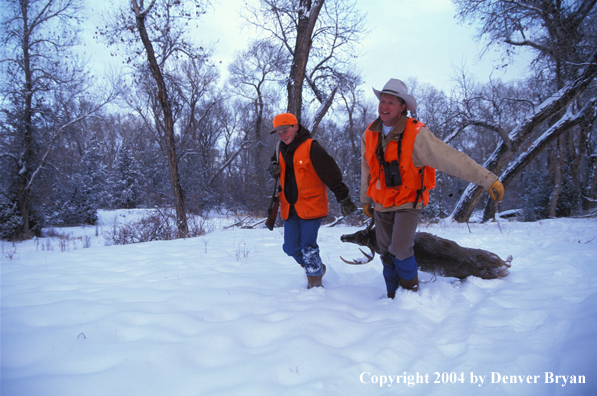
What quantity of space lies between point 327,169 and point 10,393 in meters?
2.52

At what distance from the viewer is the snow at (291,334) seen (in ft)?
5.25

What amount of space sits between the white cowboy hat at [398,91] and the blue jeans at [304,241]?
135 centimetres

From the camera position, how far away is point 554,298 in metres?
2.59

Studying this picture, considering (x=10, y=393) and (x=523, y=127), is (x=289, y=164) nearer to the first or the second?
(x=10, y=393)

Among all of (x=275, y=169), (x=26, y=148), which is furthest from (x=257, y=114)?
(x=275, y=169)

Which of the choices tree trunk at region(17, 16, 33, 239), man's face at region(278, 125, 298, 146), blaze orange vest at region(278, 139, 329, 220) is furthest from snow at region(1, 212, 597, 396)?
tree trunk at region(17, 16, 33, 239)

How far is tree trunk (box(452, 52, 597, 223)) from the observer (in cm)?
859

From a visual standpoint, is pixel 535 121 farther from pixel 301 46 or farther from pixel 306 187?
pixel 306 187

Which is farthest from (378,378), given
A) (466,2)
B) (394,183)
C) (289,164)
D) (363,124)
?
(363,124)

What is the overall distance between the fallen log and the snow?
0.34 ft

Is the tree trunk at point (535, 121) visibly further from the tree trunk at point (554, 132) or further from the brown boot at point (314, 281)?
the brown boot at point (314, 281)

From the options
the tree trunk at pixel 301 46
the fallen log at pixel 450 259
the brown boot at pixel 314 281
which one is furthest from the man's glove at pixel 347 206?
the tree trunk at pixel 301 46

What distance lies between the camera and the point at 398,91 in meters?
2.64

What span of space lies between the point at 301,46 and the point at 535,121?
7530 millimetres
